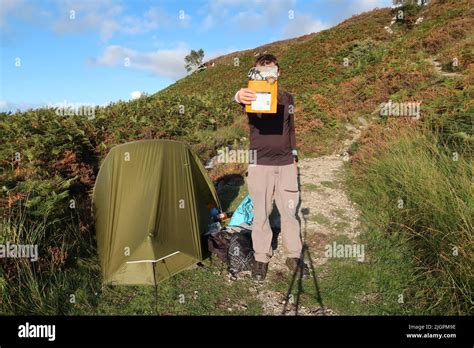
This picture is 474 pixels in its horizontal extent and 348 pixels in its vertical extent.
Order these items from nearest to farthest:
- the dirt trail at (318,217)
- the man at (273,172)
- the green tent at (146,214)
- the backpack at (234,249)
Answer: the dirt trail at (318,217), the man at (273,172), the green tent at (146,214), the backpack at (234,249)

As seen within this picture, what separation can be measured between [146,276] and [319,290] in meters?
2.45

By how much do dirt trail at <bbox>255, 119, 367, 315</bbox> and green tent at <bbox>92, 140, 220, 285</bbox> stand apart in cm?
139

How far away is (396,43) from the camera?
723 inches

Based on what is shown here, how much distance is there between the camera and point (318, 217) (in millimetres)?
6965

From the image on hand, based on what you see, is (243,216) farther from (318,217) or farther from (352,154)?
(352,154)

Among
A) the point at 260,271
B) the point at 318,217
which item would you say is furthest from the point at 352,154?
the point at 260,271

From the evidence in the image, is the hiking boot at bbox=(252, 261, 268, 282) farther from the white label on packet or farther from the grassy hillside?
the white label on packet

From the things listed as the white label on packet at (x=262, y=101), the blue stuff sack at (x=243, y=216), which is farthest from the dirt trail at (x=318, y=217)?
the white label on packet at (x=262, y=101)

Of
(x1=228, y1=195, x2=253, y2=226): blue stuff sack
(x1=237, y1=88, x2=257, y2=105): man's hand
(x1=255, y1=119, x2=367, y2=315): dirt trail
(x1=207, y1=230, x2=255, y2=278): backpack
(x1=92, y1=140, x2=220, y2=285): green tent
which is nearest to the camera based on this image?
(x1=237, y1=88, x2=257, y2=105): man's hand

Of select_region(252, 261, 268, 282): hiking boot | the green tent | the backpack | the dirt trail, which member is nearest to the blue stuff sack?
the backpack

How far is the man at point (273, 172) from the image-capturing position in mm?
4684

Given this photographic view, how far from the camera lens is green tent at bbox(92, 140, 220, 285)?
16.3ft

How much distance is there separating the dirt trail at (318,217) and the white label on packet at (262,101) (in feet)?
8.27

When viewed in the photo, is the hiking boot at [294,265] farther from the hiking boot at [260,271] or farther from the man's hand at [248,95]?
the man's hand at [248,95]
